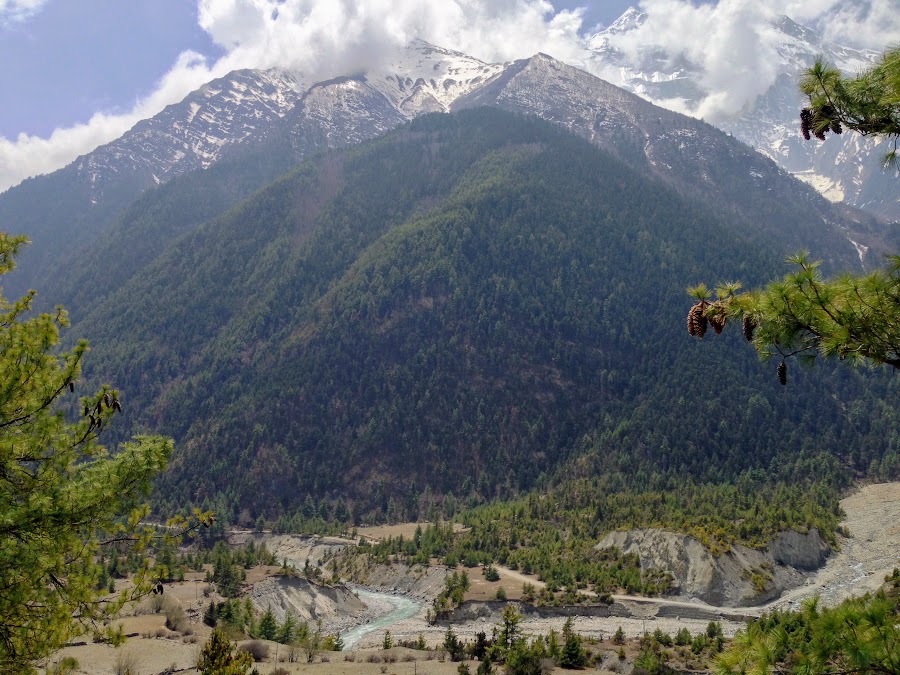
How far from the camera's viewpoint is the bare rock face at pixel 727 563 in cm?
8456

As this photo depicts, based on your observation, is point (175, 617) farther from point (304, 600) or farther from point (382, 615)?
point (382, 615)

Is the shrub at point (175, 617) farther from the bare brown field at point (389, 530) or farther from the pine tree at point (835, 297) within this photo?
the bare brown field at point (389, 530)

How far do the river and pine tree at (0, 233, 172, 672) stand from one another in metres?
52.9

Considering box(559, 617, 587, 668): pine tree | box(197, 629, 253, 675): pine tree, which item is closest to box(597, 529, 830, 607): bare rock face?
box(559, 617, 587, 668): pine tree

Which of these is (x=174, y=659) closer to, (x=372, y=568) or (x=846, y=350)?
(x=846, y=350)

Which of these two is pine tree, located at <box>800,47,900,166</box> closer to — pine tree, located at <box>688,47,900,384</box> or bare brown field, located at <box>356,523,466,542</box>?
pine tree, located at <box>688,47,900,384</box>

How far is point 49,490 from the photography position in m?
14.7

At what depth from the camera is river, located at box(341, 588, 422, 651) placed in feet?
232

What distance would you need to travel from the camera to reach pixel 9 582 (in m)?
13.9

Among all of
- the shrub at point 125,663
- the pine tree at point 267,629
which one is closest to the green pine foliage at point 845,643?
the shrub at point 125,663

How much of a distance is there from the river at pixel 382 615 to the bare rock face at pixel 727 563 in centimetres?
2910

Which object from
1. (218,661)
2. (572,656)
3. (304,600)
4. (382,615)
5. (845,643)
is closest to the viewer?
(845,643)

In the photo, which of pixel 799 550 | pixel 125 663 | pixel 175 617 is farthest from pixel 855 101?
pixel 799 550

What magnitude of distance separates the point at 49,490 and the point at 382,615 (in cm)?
7330
